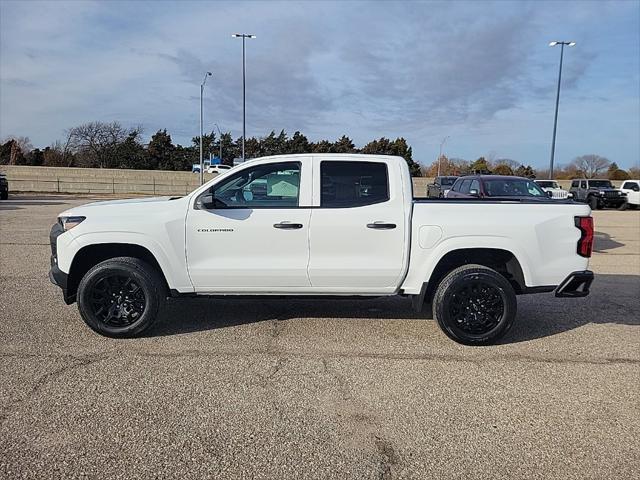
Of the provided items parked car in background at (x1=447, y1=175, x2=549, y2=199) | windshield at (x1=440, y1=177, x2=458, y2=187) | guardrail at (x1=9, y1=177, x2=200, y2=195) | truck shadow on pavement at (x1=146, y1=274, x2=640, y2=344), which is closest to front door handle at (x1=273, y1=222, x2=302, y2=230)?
truck shadow on pavement at (x1=146, y1=274, x2=640, y2=344)

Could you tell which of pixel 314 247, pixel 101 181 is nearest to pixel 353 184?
pixel 314 247

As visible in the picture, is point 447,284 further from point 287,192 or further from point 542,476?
point 542,476

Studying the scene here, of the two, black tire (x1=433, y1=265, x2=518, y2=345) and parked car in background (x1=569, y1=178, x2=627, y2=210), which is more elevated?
parked car in background (x1=569, y1=178, x2=627, y2=210)

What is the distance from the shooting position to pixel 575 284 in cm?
534

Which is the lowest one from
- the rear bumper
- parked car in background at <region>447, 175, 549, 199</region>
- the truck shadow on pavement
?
the truck shadow on pavement

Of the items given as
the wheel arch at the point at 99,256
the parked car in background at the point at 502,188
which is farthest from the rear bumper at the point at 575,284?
the parked car in background at the point at 502,188

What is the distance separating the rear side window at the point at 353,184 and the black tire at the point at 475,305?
3.69ft

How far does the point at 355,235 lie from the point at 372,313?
154 centimetres

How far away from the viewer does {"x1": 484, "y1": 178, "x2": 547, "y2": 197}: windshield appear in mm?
13016

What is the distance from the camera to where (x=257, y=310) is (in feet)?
21.2

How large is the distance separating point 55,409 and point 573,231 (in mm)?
4896

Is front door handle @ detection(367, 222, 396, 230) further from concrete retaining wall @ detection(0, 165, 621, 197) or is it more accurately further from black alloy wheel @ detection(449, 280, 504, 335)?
concrete retaining wall @ detection(0, 165, 621, 197)

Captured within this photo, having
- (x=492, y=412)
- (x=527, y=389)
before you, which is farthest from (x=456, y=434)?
(x=527, y=389)

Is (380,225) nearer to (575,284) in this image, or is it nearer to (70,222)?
(575,284)
